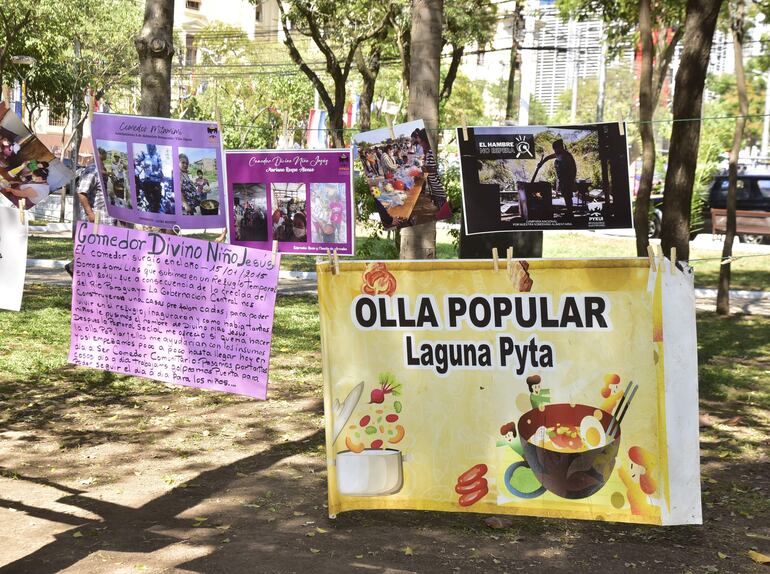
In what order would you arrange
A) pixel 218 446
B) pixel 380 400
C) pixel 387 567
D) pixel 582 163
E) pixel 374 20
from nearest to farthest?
pixel 387 567
pixel 380 400
pixel 582 163
pixel 218 446
pixel 374 20

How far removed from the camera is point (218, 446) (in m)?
6.67

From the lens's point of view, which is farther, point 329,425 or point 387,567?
point 329,425

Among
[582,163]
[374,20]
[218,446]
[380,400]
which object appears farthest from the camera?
[374,20]

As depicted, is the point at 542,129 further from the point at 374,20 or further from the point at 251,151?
the point at 374,20

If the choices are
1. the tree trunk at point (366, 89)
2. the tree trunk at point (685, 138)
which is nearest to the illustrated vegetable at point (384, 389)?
the tree trunk at point (685, 138)

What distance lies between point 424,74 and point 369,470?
118 inches

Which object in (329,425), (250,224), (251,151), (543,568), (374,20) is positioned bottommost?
(543,568)

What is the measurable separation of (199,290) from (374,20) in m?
17.0

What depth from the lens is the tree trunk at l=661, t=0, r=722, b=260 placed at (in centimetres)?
841

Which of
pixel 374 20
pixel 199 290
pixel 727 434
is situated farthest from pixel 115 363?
pixel 374 20

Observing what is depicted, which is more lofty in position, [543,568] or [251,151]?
[251,151]

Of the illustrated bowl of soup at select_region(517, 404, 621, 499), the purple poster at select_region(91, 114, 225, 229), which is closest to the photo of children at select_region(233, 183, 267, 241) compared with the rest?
the purple poster at select_region(91, 114, 225, 229)

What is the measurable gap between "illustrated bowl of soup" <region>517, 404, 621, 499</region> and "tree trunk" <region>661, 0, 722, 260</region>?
13.6 ft

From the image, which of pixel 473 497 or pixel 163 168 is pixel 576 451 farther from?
pixel 163 168
